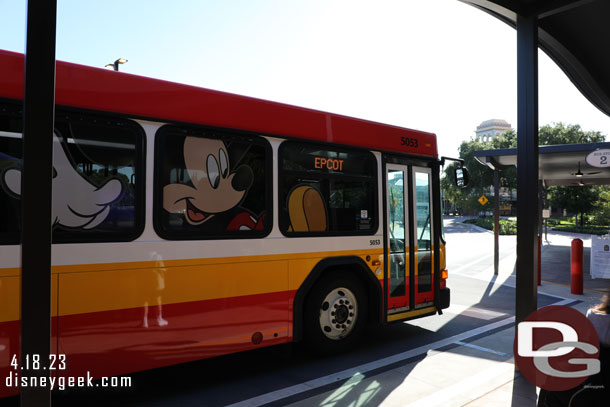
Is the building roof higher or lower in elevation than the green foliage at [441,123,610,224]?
higher

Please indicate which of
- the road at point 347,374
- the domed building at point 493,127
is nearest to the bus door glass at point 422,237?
the road at point 347,374

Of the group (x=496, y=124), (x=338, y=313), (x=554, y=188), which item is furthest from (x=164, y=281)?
(x=496, y=124)

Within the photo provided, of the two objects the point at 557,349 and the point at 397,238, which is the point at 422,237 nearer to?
the point at 397,238

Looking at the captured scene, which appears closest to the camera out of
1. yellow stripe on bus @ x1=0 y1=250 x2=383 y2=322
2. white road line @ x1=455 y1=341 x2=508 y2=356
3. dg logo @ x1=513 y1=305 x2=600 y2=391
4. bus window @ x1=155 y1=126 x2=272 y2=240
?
dg logo @ x1=513 y1=305 x2=600 y2=391

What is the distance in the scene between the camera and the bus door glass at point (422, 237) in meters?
6.39

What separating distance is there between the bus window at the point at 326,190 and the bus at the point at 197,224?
0.06 feet

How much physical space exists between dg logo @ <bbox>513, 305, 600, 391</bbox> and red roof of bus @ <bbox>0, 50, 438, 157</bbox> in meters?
2.88


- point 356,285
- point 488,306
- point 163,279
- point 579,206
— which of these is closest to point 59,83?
point 163,279

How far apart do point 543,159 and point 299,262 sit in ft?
42.7

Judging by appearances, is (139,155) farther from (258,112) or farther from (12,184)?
(258,112)

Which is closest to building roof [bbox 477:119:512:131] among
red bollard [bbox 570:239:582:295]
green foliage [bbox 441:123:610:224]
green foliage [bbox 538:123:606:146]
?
green foliage [bbox 441:123:610:224]

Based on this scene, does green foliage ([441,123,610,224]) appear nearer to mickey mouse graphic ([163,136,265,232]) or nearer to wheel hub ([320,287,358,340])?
wheel hub ([320,287,358,340])

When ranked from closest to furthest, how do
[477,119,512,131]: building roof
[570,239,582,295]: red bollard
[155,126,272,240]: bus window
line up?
[155,126,272,240]: bus window → [570,239,582,295]: red bollard → [477,119,512,131]: building roof

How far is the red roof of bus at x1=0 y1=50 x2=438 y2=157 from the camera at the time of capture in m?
3.68
